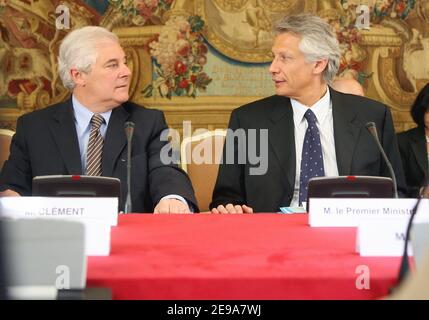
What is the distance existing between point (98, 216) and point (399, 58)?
15.3 ft

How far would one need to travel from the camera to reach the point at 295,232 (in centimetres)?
235

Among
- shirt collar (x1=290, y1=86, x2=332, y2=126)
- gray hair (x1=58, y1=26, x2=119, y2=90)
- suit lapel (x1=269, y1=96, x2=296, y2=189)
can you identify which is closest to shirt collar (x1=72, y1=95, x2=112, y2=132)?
gray hair (x1=58, y1=26, x2=119, y2=90)

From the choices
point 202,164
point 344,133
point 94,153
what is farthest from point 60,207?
point 202,164

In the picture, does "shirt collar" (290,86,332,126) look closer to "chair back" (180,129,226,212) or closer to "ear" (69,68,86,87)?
"chair back" (180,129,226,212)

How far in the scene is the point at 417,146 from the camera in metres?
5.04

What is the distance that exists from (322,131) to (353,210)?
141cm

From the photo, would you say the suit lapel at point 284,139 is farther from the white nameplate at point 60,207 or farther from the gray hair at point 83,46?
the white nameplate at point 60,207

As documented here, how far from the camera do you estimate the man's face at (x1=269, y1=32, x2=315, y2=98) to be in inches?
151

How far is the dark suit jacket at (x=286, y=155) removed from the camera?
3.54m

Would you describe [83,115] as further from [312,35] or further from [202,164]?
[312,35]

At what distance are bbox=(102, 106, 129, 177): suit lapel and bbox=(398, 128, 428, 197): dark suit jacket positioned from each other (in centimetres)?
211

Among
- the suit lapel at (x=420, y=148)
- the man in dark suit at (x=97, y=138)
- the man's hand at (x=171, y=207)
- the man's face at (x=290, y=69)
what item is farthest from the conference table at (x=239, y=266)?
the suit lapel at (x=420, y=148)
